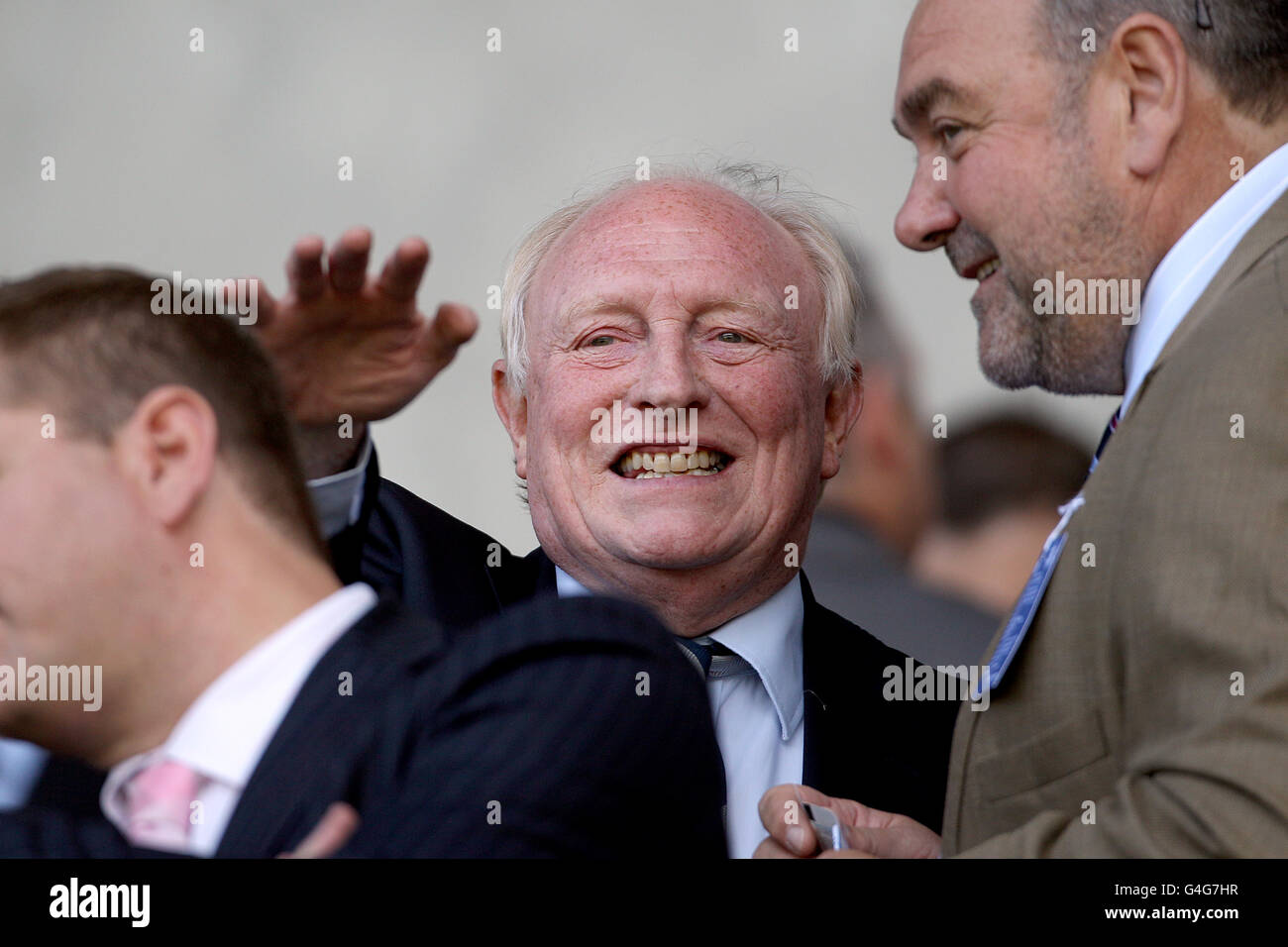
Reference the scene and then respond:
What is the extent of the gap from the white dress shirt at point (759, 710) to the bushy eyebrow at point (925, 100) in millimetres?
625

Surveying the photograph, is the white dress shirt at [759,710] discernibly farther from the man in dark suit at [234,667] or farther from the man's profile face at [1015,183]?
the man in dark suit at [234,667]

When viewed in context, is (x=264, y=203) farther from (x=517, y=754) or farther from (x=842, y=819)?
(x=517, y=754)

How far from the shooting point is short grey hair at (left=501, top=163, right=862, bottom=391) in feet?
7.69

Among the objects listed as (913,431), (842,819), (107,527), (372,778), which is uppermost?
(913,431)

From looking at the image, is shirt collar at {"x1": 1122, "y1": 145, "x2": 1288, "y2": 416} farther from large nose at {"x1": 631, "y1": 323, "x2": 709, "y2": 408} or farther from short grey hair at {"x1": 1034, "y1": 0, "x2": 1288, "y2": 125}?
large nose at {"x1": 631, "y1": 323, "x2": 709, "y2": 408}

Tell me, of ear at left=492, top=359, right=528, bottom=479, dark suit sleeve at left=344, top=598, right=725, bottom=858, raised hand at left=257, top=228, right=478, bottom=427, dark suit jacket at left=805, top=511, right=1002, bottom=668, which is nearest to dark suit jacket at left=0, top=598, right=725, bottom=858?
dark suit sleeve at left=344, top=598, right=725, bottom=858

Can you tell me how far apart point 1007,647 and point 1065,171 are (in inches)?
22.5

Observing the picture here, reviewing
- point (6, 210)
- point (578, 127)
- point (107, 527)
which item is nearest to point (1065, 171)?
point (107, 527)

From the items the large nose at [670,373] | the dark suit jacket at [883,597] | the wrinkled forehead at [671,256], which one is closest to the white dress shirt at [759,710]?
the large nose at [670,373]

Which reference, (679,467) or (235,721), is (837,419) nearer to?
(679,467)

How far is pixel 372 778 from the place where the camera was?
1262 millimetres

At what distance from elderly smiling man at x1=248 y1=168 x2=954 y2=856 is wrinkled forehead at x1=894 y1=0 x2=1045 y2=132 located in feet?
1.29

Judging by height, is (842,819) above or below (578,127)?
below
